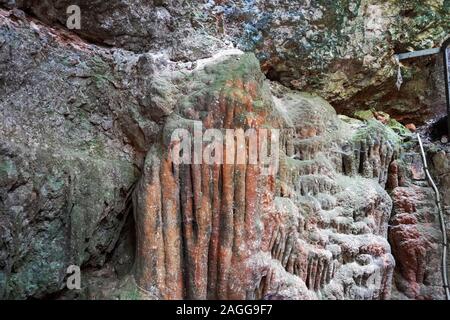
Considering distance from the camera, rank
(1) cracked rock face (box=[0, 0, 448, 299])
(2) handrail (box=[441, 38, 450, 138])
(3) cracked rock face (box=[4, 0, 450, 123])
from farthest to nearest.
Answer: (2) handrail (box=[441, 38, 450, 138])
(3) cracked rock face (box=[4, 0, 450, 123])
(1) cracked rock face (box=[0, 0, 448, 299])

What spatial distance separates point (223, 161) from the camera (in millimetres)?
3531

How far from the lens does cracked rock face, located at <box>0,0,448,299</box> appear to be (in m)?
3.49

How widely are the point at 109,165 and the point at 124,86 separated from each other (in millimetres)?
920

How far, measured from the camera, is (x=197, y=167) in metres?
3.53

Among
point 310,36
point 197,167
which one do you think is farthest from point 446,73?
point 197,167

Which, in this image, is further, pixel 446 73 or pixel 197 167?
pixel 446 73

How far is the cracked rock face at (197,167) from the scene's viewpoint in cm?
349

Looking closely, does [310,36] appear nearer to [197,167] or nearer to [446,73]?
[446,73]

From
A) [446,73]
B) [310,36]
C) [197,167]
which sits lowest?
[197,167]

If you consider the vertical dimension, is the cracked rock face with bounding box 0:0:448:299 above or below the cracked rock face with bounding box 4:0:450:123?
below

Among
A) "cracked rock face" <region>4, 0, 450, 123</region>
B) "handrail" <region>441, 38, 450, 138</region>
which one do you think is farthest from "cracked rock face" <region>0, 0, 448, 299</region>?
"handrail" <region>441, 38, 450, 138</region>

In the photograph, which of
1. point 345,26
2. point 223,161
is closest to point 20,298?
point 223,161

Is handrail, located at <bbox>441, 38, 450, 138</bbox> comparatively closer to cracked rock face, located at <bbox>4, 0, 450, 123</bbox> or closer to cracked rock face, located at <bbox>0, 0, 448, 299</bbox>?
cracked rock face, located at <bbox>4, 0, 450, 123</bbox>

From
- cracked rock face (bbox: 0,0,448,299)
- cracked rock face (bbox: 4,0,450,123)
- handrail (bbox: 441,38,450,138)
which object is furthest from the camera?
handrail (bbox: 441,38,450,138)
